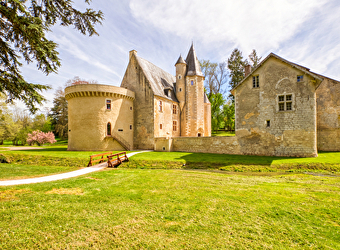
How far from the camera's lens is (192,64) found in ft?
96.8

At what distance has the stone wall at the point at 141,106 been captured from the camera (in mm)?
24625

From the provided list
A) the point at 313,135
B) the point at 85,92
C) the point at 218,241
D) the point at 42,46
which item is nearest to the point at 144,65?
the point at 85,92

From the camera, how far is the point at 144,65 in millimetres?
27328

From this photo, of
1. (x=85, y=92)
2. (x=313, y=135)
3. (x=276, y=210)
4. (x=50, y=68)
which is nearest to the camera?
(x=276, y=210)

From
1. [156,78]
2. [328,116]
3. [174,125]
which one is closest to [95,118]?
[156,78]

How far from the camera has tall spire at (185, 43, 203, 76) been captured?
1135 inches

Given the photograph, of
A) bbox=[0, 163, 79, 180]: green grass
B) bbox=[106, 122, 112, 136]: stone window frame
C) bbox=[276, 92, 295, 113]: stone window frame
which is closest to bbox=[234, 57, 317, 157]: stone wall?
bbox=[276, 92, 295, 113]: stone window frame

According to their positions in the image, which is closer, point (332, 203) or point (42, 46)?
point (332, 203)

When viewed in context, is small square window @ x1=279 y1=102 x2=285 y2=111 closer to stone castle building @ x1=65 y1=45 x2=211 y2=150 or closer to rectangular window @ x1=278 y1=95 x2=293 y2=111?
rectangular window @ x1=278 y1=95 x2=293 y2=111

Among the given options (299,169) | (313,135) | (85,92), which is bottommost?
(299,169)

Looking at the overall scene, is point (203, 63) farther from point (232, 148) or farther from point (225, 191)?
point (225, 191)

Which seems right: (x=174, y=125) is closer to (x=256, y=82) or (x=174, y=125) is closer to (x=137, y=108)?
(x=137, y=108)

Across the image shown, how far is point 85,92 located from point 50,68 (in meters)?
14.0

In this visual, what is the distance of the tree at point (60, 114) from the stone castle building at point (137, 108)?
Answer: 24.2 metres
